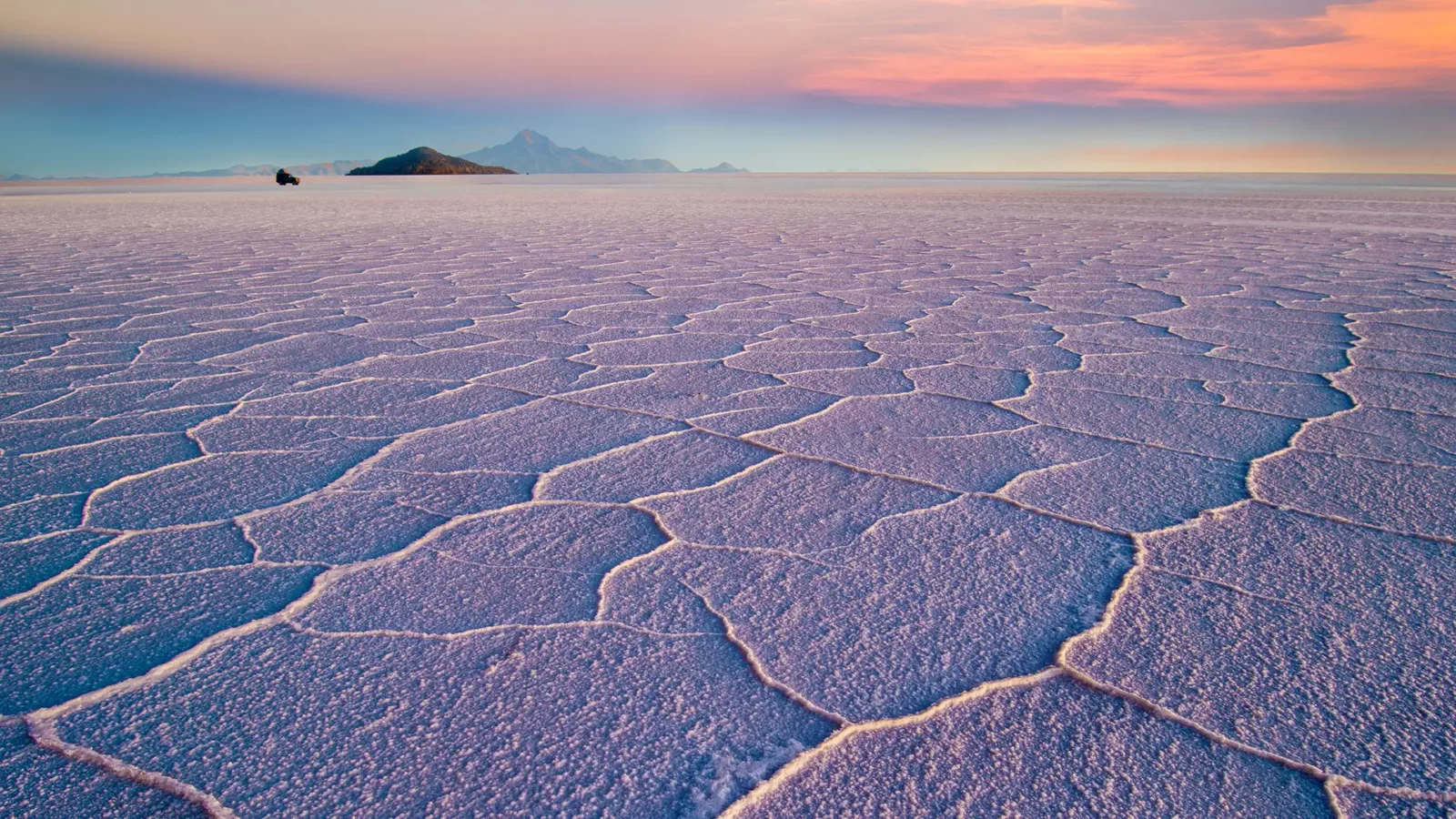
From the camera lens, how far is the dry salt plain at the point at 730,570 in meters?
0.97

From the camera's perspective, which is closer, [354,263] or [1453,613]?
[1453,613]

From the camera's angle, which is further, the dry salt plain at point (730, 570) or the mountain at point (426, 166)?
the mountain at point (426, 166)

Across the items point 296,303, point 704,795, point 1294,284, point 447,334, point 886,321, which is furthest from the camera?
point 1294,284

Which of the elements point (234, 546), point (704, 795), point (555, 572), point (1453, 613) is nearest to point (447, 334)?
point (234, 546)

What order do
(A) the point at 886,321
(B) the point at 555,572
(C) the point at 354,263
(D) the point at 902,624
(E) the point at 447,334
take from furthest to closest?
(C) the point at 354,263, (A) the point at 886,321, (E) the point at 447,334, (B) the point at 555,572, (D) the point at 902,624

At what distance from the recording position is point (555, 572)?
4.61ft

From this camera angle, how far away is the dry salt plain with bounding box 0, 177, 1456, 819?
3.19ft

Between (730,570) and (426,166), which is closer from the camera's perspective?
(730,570)

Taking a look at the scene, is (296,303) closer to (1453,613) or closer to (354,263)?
A: (354,263)

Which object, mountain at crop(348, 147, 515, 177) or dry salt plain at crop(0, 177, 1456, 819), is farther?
mountain at crop(348, 147, 515, 177)

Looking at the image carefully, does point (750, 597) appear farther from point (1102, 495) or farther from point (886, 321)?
point (886, 321)

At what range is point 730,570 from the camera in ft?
4.63

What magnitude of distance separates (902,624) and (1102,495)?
66 centimetres

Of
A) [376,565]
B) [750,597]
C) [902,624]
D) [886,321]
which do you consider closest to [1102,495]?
[902,624]
